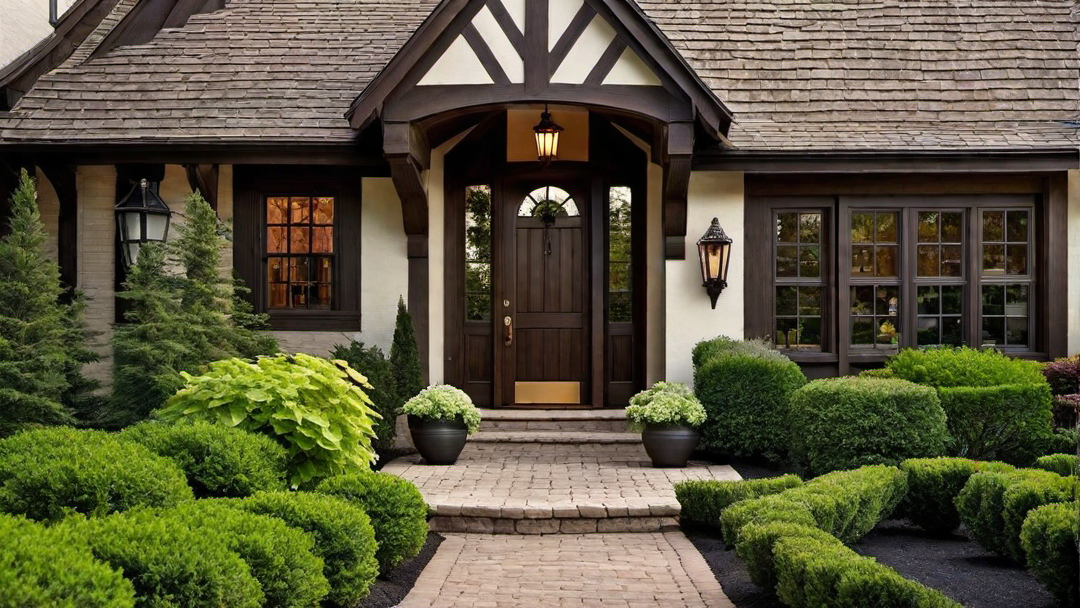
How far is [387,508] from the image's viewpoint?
6.36m

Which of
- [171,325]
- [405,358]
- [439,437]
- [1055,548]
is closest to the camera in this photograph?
[1055,548]

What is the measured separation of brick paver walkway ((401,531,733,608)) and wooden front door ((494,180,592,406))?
14.8ft

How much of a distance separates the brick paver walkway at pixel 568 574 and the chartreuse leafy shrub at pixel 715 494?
21 cm

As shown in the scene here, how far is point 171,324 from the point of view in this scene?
374 inches

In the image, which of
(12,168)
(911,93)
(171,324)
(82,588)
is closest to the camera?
(82,588)

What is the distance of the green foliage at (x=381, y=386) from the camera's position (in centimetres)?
1065

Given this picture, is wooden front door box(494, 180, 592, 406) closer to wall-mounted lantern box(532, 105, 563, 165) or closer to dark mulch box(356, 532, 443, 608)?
wall-mounted lantern box(532, 105, 563, 165)

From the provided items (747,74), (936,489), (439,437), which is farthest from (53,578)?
(747,74)

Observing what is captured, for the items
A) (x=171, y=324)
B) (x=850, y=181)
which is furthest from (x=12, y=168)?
(x=850, y=181)

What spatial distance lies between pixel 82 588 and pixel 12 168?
9064 mm

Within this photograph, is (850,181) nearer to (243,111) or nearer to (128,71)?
(243,111)

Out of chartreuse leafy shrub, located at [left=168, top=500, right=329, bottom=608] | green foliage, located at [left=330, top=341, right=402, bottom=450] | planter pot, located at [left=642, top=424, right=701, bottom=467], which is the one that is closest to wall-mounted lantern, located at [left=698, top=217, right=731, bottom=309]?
planter pot, located at [left=642, top=424, right=701, bottom=467]

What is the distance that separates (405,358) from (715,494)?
4479mm

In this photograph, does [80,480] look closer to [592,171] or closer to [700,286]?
[700,286]
